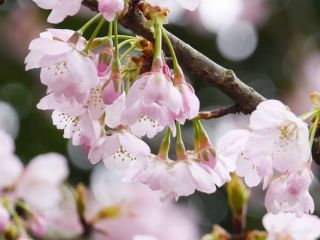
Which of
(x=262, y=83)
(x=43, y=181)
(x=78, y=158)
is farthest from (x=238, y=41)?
(x=43, y=181)

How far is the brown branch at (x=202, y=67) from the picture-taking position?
100 centimetres

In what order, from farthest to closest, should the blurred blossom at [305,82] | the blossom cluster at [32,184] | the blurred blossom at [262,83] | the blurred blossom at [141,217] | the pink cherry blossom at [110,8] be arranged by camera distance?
the blurred blossom at [305,82], the blurred blossom at [262,83], the blurred blossom at [141,217], the blossom cluster at [32,184], the pink cherry blossom at [110,8]

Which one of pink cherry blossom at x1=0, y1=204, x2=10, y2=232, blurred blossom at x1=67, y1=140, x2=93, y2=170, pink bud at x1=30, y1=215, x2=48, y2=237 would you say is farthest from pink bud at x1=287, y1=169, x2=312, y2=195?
blurred blossom at x1=67, y1=140, x2=93, y2=170

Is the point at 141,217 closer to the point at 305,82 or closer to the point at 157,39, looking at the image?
the point at 305,82

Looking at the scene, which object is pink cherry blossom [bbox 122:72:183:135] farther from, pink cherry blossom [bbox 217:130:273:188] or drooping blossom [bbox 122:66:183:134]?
pink cherry blossom [bbox 217:130:273:188]

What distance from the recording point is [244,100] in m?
1.06

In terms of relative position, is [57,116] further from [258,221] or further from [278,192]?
[258,221]

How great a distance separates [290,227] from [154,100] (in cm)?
54

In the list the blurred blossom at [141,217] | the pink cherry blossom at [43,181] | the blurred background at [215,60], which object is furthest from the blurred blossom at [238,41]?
the pink cherry blossom at [43,181]

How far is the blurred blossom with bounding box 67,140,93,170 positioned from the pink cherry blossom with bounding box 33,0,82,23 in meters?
2.71

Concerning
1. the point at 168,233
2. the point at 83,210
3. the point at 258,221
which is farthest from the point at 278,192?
the point at 258,221

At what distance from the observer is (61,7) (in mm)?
988

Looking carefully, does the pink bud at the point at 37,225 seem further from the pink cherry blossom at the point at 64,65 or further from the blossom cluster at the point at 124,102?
the pink cherry blossom at the point at 64,65

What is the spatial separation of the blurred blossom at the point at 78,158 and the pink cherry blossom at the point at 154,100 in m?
2.71
